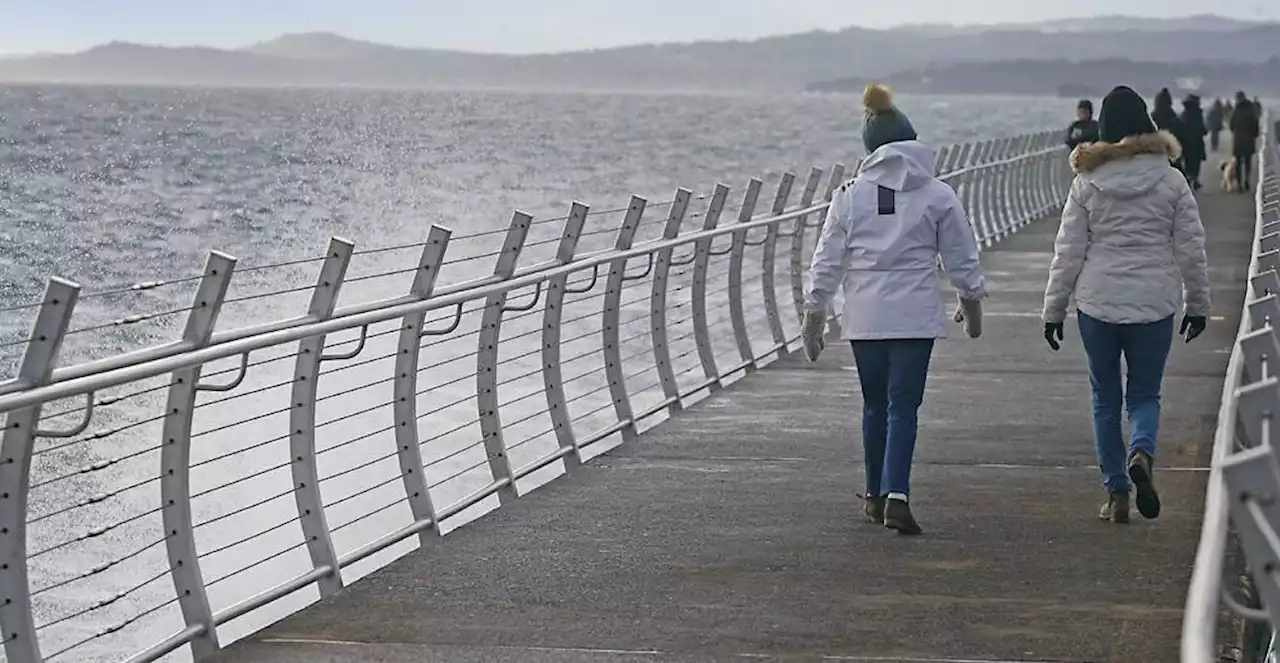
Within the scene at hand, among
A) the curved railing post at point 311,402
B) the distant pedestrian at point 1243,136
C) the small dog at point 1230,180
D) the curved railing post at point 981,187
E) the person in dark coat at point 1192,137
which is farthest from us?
the small dog at point 1230,180

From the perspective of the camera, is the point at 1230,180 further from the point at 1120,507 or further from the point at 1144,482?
the point at 1144,482

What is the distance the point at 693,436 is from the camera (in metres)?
12.0

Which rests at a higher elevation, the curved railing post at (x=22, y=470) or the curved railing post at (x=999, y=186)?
the curved railing post at (x=22, y=470)

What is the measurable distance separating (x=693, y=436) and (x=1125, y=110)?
380 cm

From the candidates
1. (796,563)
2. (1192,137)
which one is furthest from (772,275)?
(1192,137)

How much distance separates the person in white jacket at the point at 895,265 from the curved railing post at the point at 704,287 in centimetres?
479

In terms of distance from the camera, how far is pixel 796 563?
8359 mm

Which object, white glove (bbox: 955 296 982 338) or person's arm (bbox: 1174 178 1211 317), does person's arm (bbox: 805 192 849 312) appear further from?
person's arm (bbox: 1174 178 1211 317)

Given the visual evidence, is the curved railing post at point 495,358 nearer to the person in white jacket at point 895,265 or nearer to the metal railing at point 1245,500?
the person in white jacket at point 895,265

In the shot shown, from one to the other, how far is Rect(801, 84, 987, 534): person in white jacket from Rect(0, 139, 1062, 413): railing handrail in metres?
1.45

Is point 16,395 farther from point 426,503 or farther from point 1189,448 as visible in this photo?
point 1189,448

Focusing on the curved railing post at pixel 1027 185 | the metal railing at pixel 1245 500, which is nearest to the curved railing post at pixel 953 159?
the curved railing post at pixel 1027 185

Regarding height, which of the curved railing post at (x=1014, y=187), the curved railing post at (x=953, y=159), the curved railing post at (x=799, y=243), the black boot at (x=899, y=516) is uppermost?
the black boot at (x=899, y=516)

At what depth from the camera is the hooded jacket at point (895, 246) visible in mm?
8727
